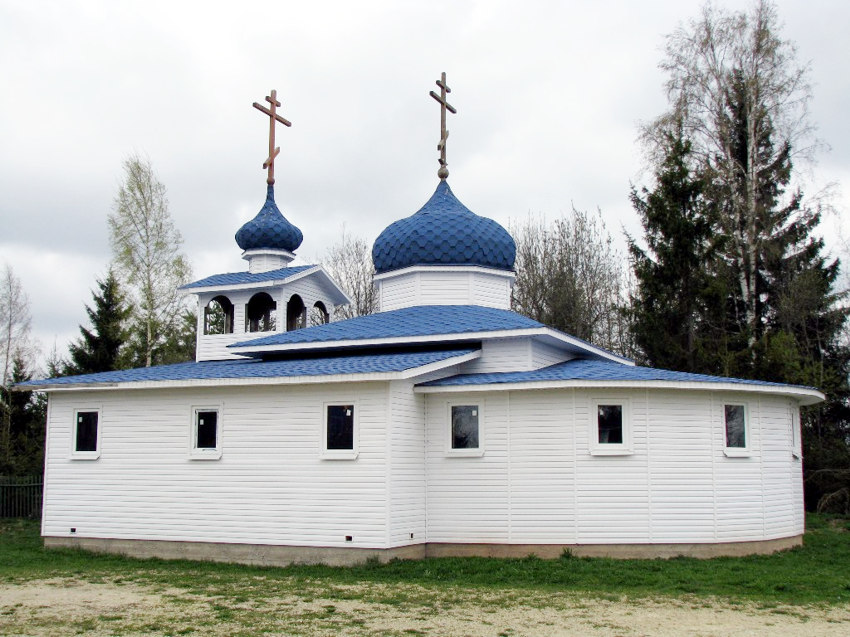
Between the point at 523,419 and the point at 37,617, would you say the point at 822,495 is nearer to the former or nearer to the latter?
the point at 523,419

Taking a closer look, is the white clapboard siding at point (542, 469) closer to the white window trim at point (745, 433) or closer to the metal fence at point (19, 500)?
the white window trim at point (745, 433)

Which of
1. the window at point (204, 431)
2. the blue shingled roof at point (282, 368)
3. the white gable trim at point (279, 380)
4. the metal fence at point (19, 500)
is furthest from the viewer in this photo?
the metal fence at point (19, 500)

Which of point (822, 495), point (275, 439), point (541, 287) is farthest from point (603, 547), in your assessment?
point (541, 287)

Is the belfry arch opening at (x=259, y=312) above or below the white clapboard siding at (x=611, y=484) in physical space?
above

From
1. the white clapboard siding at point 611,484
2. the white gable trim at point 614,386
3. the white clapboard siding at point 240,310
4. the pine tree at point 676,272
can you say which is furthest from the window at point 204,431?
the pine tree at point 676,272

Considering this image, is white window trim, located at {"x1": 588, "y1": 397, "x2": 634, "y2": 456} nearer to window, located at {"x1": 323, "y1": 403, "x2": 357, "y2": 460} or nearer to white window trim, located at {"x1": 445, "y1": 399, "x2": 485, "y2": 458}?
white window trim, located at {"x1": 445, "y1": 399, "x2": 485, "y2": 458}

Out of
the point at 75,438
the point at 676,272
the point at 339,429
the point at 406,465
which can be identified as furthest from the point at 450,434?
the point at 676,272

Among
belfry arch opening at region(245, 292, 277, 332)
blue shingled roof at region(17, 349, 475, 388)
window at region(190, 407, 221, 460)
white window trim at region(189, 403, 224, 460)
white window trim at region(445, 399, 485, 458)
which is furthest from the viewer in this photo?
belfry arch opening at region(245, 292, 277, 332)

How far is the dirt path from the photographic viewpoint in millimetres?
10664

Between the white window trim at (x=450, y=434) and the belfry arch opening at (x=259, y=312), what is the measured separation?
26.0 ft

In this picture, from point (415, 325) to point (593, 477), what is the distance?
16.5 ft

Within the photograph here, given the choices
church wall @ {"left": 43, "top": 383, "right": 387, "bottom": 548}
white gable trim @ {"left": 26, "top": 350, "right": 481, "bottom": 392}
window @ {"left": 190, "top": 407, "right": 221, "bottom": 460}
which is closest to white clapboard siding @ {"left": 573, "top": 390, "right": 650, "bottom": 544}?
white gable trim @ {"left": 26, "top": 350, "right": 481, "bottom": 392}

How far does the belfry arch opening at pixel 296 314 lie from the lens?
24281 millimetres

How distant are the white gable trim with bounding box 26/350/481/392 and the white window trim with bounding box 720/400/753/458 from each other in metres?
4.72
